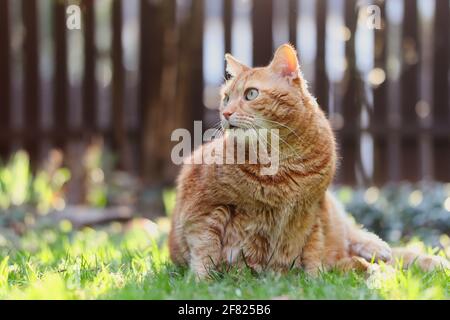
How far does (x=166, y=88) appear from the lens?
704 centimetres

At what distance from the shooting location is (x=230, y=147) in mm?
3285

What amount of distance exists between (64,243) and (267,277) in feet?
7.53

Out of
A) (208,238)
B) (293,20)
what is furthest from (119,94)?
(208,238)

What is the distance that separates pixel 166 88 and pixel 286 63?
3861 millimetres

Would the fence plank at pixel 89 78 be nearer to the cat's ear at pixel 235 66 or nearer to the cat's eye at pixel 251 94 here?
the cat's ear at pixel 235 66

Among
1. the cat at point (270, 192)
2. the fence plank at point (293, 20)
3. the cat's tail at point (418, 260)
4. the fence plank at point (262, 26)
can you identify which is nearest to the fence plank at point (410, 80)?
the fence plank at point (293, 20)

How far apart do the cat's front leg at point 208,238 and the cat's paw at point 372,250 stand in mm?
779

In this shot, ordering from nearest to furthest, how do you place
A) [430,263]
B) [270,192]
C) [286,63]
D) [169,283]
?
[169,283] < [270,192] < [286,63] < [430,263]

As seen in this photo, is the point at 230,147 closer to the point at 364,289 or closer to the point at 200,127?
the point at 364,289

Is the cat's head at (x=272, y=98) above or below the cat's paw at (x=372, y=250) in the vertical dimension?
above

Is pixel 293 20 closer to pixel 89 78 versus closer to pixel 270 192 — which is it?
pixel 89 78

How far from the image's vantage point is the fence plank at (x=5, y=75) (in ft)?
24.5
